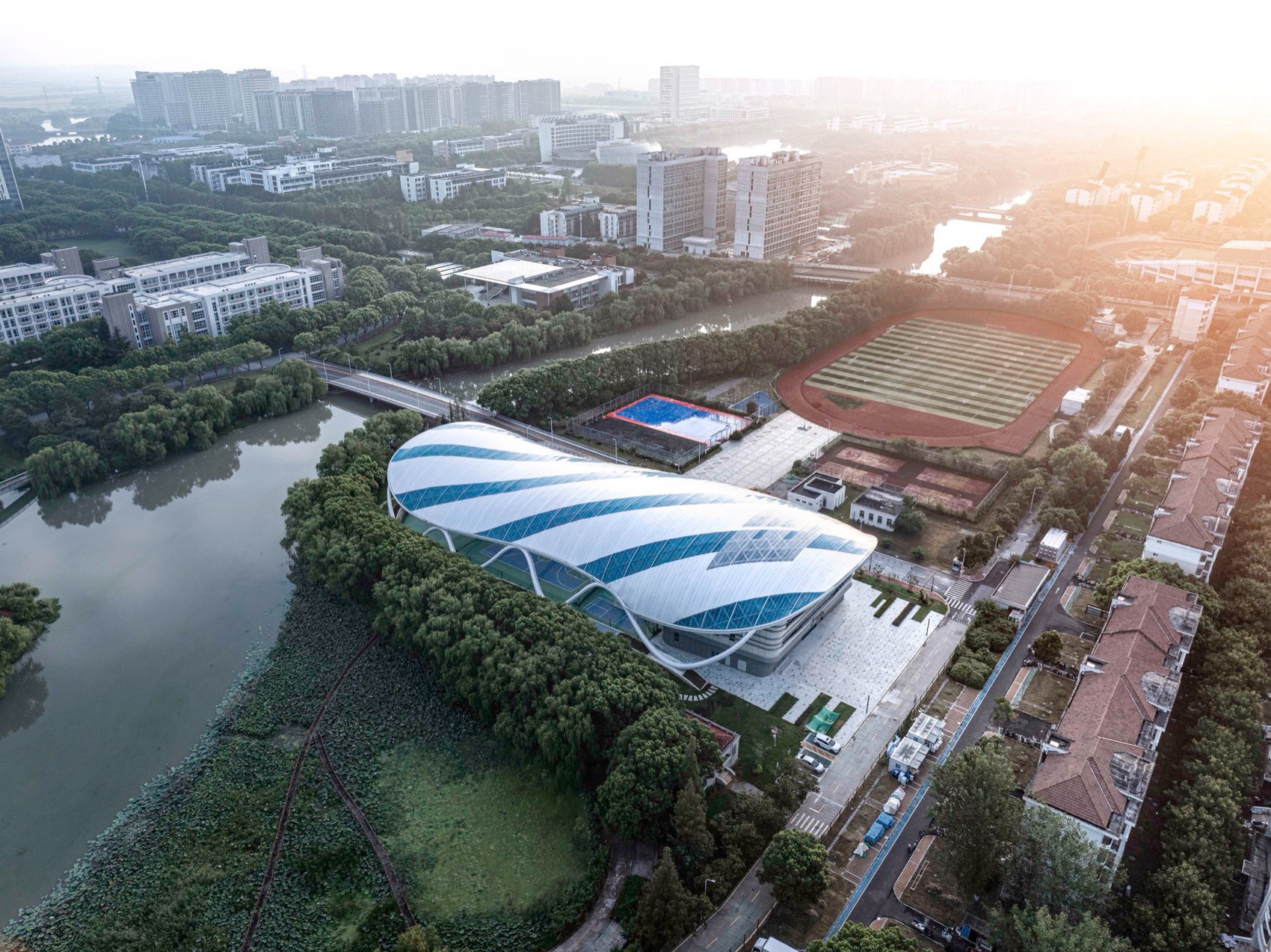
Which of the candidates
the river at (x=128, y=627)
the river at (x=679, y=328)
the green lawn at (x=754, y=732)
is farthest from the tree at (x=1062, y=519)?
the river at (x=128, y=627)

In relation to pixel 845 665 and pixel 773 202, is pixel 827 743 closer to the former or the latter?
pixel 845 665

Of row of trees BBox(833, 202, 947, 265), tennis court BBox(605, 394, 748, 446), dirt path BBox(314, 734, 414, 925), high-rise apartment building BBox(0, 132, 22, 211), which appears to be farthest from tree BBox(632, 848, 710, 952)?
high-rise apartment building BBox(0, 132, 22, 211)

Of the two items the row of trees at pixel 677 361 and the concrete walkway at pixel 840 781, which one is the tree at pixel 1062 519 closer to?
the concrete walkway at pixel 840 781

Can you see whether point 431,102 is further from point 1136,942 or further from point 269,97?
point 1136,942

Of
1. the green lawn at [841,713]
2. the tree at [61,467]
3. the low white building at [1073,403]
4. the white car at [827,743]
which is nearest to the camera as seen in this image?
the white car at [827,743]

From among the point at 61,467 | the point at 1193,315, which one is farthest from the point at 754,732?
the point at 1193,315

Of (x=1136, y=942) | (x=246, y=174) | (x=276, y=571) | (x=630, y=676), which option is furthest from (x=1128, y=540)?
(x=246, y=174)
